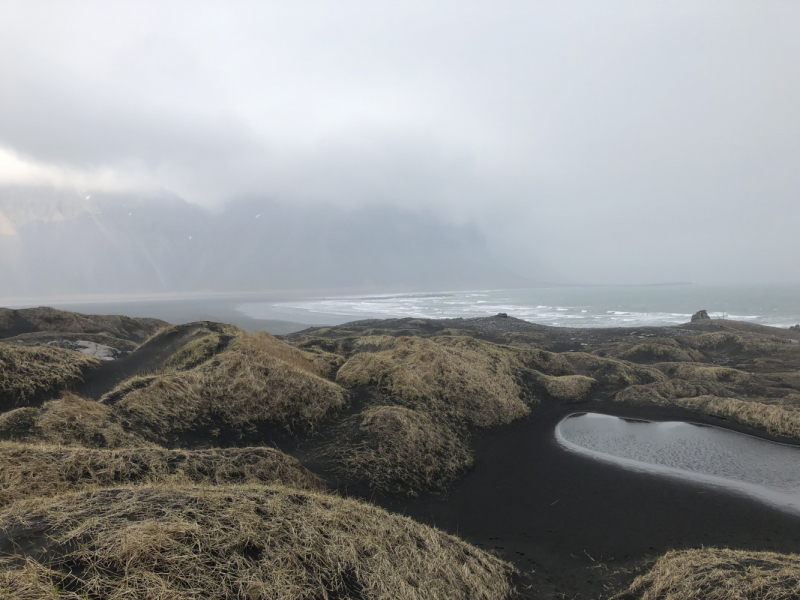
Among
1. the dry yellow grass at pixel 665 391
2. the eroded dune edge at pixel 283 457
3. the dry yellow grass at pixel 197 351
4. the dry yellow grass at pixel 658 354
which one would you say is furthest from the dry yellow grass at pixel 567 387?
the dry yellow grass at pixel 197 351

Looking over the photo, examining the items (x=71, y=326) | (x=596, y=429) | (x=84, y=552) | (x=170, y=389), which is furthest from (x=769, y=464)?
→ (x=71, y=326)

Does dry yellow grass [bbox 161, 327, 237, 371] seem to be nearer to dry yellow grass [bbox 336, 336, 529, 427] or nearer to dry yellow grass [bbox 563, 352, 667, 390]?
dry yellow grass [bbox 336, 336, 529, 427]

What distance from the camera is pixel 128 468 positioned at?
8344 millimetres

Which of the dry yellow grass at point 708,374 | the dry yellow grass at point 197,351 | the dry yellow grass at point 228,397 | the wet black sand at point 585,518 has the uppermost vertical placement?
the dry yellow grass at point 197,351

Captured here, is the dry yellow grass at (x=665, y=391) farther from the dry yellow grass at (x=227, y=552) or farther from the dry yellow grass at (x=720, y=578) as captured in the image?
the dry yellow grass at (x=227, y=552)

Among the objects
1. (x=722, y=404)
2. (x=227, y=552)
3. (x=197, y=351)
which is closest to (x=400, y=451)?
(x=227, y=552)

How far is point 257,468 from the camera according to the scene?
33.0ft

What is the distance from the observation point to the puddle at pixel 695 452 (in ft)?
41.2

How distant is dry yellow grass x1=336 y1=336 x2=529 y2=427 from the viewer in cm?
1767

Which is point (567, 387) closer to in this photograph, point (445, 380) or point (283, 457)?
point (445, 380)

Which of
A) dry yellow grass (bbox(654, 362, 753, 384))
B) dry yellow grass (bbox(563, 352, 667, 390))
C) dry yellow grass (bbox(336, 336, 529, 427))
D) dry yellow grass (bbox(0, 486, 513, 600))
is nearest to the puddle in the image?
dry yellow grass (bbox(336, 336, 529, 427))

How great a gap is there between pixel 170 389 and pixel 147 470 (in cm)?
620

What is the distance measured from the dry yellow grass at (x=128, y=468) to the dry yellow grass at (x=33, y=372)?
24.6 ft

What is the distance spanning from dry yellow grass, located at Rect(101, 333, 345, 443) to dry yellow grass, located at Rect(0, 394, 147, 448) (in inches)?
23.0
